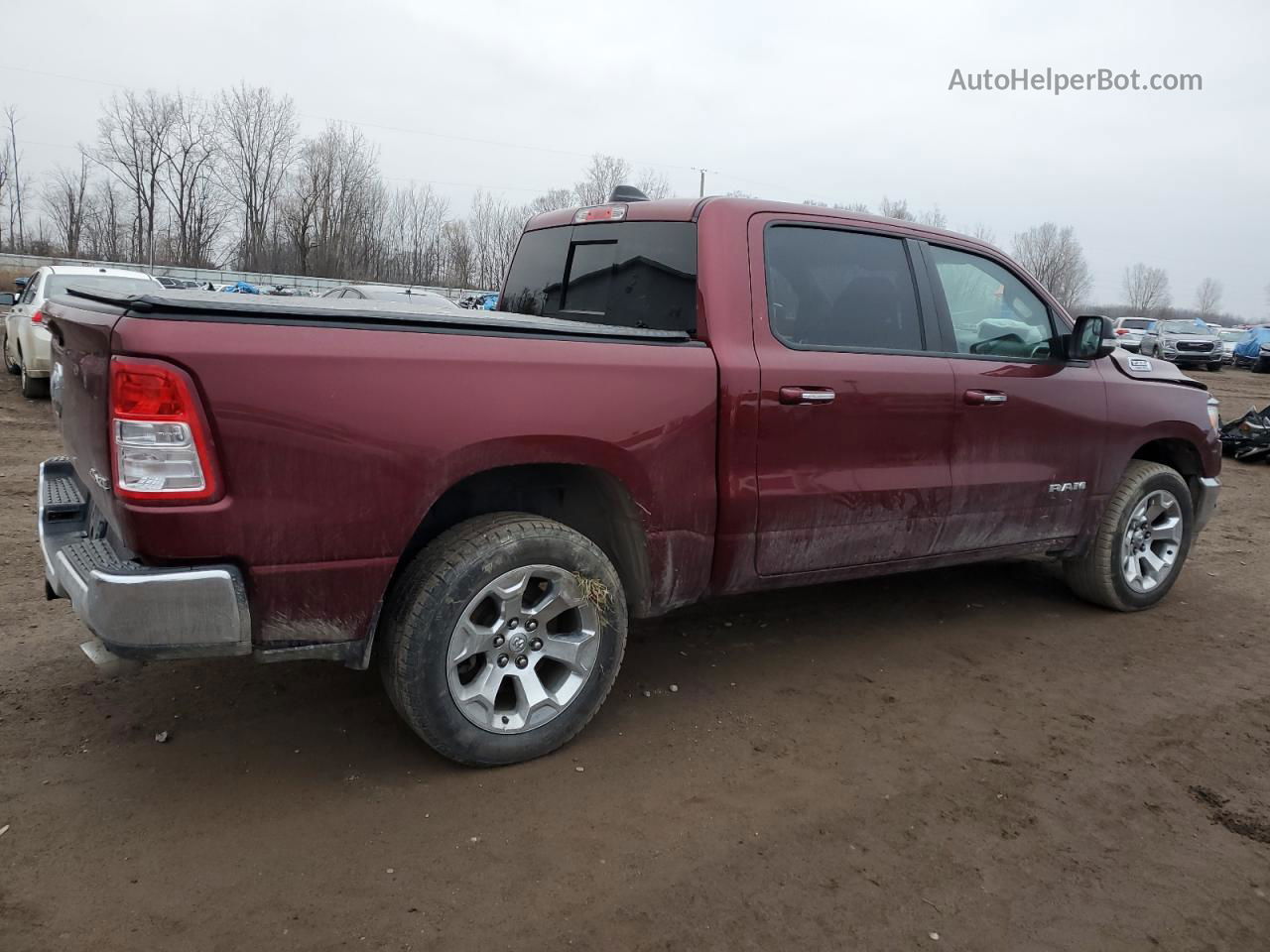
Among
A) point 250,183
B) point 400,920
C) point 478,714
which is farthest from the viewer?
point 250,183

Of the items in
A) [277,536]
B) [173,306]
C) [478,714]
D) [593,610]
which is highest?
[173,306]

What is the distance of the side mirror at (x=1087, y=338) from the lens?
4.32 metres

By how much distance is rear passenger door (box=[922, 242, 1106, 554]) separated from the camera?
13.2ft

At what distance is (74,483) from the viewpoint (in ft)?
10.4

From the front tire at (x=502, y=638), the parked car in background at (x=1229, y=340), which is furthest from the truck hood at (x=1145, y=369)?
the parked car in background at (x=1229, y=340)

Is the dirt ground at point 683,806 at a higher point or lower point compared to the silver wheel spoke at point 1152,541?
lower

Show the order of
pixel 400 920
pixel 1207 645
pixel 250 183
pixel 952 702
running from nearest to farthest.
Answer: pixel 400 920 → pixel 952 702 → pixel 1207 645 → pixel 250 183

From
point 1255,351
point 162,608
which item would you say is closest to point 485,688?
point 162,608

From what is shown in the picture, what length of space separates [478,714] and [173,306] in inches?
59.5

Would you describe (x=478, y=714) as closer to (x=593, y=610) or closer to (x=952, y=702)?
(x=593, y=610)

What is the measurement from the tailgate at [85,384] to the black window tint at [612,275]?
1861 mm

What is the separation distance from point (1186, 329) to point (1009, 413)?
112 feet

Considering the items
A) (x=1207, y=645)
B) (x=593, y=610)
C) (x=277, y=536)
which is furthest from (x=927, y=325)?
(x=277, y=536)

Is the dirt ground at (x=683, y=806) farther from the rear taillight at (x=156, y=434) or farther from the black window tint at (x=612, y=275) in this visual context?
the black window tint at (x=612, y=275)
